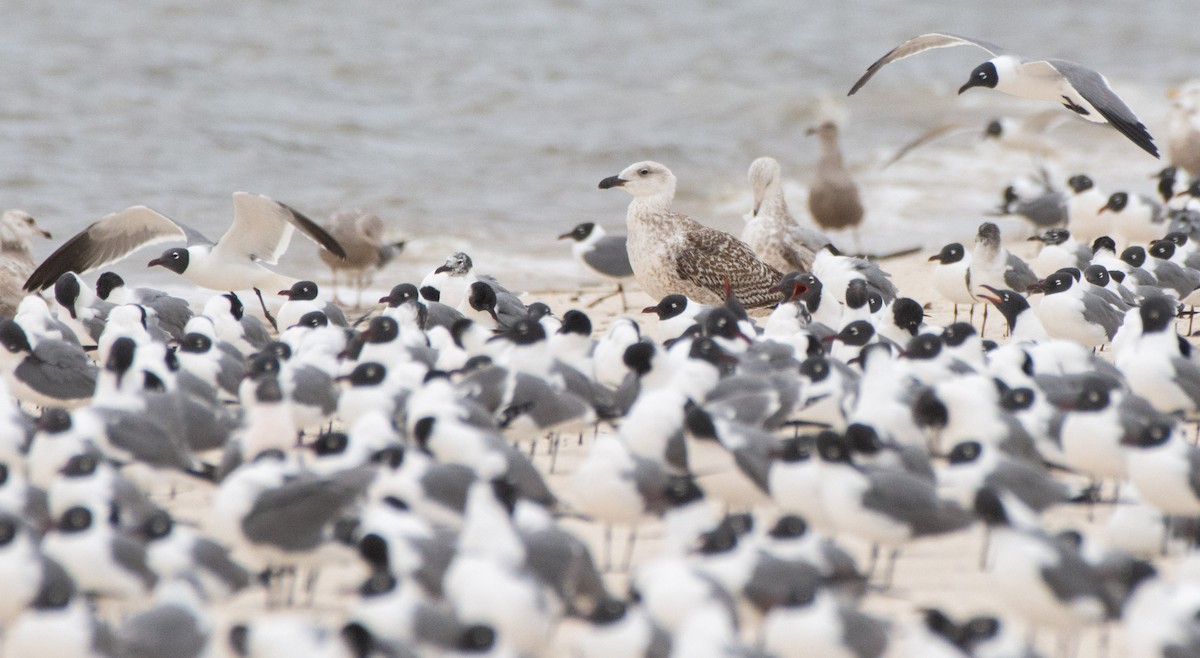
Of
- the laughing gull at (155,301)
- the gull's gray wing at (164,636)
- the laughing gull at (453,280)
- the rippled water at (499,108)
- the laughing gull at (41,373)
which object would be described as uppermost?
the gull's gray wing at (164,636)

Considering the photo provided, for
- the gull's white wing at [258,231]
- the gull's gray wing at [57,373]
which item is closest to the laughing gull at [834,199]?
the gull's white wing at [258,231]

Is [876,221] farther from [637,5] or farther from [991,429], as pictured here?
[637,5]

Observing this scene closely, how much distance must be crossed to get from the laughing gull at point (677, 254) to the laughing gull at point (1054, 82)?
1.38 meters

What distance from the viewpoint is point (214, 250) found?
33.5 ft

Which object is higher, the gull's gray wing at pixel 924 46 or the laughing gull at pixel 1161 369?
the gull's gray wing at pixel 924 46

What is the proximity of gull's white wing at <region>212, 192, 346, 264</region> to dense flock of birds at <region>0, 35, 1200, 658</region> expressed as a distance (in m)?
0.39

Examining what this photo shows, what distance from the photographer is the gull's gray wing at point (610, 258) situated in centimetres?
1142

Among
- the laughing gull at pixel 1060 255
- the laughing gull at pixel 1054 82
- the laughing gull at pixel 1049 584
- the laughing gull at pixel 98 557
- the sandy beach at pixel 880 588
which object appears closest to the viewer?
the laughing gull at pixel 1049 584

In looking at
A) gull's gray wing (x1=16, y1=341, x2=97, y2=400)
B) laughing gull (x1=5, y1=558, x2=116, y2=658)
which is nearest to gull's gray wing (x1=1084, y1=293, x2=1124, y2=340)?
gull's gray wing (x1=16, y1=341, x2=97, y2=400)

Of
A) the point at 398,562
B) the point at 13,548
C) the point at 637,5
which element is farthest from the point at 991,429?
the point at 637,5

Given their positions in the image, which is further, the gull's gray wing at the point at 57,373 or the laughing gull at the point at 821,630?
the gull's gray wing at the point at 57,373

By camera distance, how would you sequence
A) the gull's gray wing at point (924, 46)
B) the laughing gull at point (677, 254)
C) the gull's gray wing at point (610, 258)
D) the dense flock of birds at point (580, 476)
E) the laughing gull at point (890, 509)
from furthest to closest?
the gull's gray wing at point (610, 258)
the gull's gray wing at point (924, 46)
the laughing gull at point (677, 254)
the laughing gull at point (890, 509)
the dense flock of birds at point (580, 476)

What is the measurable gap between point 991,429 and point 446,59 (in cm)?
1980

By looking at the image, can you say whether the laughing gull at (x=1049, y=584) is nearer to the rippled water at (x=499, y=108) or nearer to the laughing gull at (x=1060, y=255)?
the laughing gull at (x=1060, y=255)
